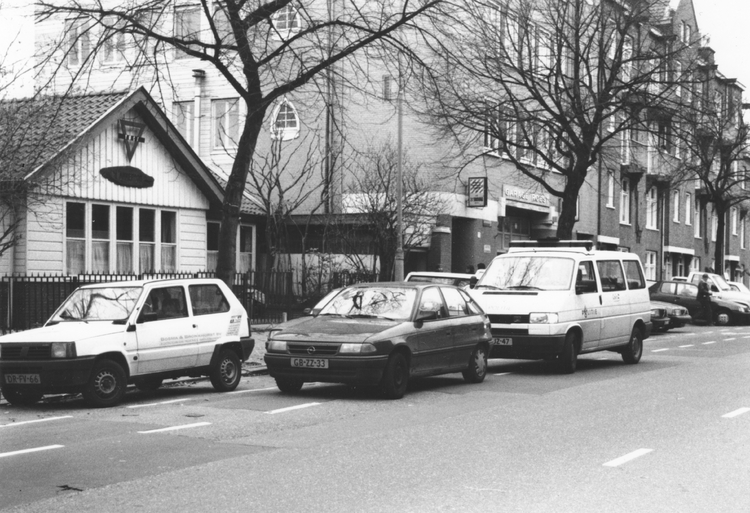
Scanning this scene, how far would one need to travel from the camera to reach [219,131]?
125ft

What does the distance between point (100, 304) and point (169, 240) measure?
49.9 feet

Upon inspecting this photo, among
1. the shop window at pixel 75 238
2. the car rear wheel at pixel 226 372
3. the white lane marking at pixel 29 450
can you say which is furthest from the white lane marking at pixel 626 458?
the shop window at pixel 75 238

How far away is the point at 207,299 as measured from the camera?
1509cm

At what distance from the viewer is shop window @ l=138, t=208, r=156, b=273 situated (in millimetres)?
27984

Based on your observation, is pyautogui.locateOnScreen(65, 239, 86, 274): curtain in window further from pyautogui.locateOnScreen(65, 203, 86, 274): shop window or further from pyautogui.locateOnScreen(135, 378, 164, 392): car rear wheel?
pyautogui.locateOnScreen(135, 378, 164, 392): car rear wheel

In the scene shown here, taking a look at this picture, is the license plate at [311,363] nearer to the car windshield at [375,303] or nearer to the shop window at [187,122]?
the car windshield at [375,303]

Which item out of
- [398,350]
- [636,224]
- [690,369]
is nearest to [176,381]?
[398,350]

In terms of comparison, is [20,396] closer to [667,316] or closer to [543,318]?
[543,318]

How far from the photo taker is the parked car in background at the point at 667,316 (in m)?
30.5

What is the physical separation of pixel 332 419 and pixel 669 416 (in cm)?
379

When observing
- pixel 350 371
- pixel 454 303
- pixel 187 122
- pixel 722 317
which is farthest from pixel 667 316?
pixel 350 371

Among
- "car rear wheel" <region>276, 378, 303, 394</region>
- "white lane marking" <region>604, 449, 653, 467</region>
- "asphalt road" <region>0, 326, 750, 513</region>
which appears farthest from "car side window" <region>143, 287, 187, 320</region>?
"white lane marking" <region>604, 449, 653, 467</region>

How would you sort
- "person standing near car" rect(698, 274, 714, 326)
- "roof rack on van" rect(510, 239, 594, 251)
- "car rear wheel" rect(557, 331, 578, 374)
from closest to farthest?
"car rear wheel" rect(557, 331, 578, 374) < "roof rack on van" rect(510, 239, 594, 251) < "person standing near car" rect(698, 274, 714, 326)

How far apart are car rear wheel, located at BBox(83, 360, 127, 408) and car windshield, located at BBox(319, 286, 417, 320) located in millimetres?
2919
